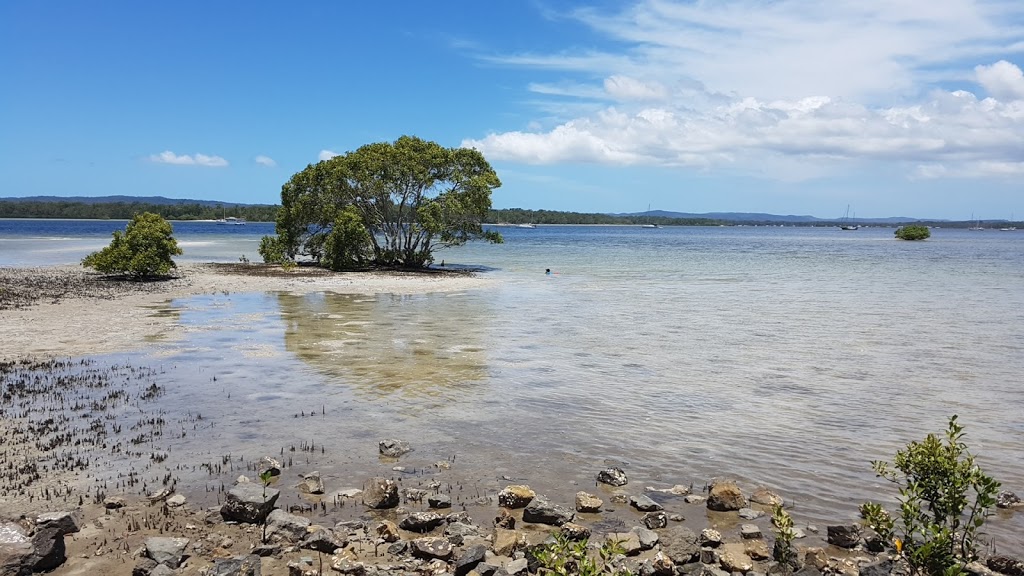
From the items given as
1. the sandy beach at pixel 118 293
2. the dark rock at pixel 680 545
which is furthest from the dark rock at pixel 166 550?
the sandy beach at pixel 118 293

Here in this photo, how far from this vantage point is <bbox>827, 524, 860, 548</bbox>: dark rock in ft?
25.4

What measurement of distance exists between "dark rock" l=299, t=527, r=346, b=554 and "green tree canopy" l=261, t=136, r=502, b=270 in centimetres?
3848

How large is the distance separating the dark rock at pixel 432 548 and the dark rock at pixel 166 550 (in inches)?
93.7

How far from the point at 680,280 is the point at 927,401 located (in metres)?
30.8

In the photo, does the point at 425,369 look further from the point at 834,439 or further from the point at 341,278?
the point at 341,278

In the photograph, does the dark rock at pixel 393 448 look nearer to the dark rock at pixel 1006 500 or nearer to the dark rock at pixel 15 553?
the dark rock at pixel 15 553

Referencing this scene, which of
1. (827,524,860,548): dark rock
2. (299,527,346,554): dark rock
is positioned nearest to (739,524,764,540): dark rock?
(827,524,860,548): dark rock

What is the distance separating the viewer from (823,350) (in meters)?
20.1

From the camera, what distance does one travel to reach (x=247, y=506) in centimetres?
803

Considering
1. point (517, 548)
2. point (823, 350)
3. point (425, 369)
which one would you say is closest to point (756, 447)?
point (517, 548)

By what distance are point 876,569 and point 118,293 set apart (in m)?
33.3

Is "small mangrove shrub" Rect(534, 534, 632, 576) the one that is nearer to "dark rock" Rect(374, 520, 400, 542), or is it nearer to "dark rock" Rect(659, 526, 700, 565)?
"dark rock" Rect(659, 526, 700, 565)

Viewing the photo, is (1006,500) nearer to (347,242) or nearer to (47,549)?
A: (47,549)

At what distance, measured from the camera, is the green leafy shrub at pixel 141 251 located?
37438 millimetres
